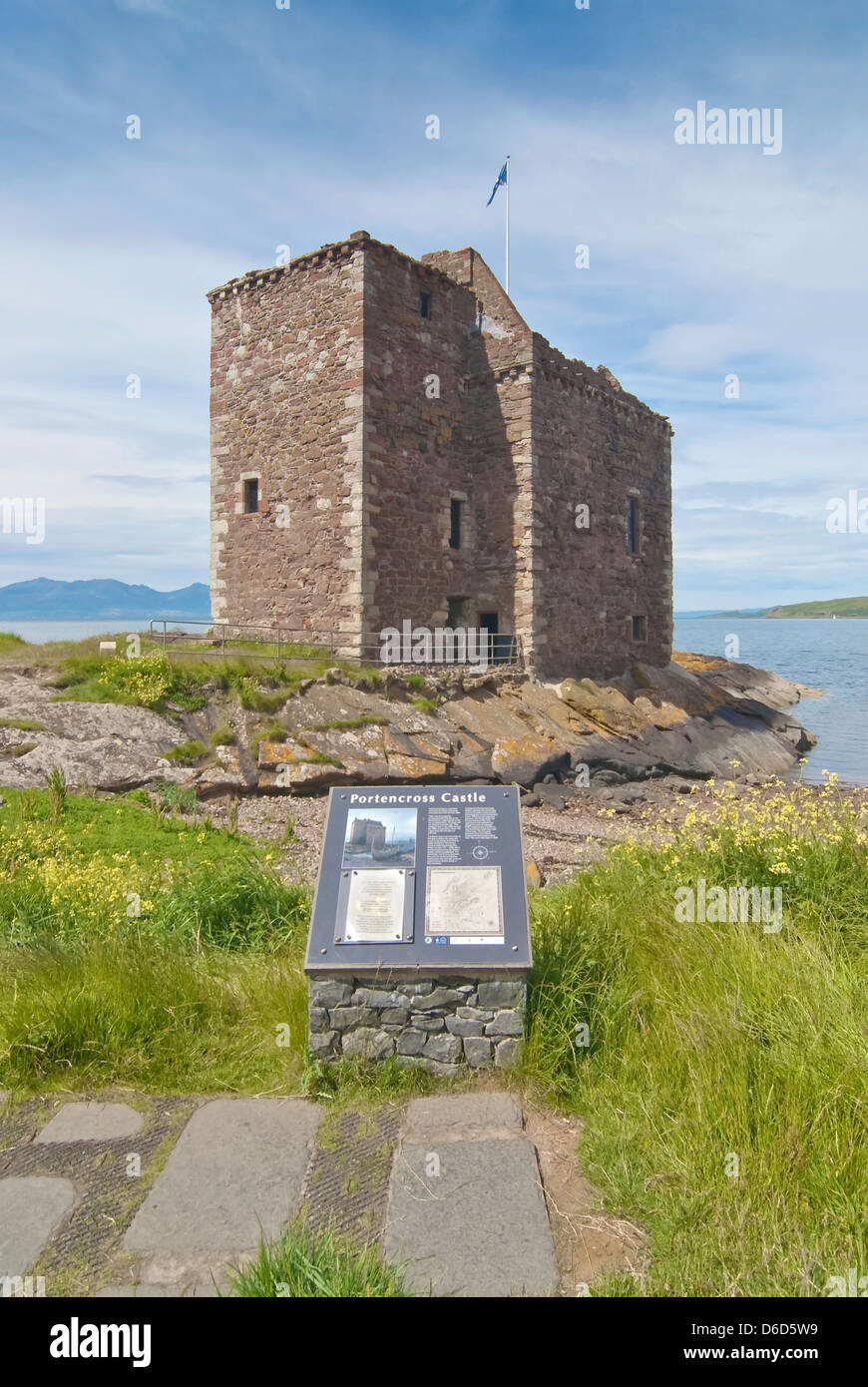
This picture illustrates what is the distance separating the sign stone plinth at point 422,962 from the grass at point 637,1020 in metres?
0.21

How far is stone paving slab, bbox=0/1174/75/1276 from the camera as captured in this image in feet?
13.1

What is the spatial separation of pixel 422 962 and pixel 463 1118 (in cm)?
91

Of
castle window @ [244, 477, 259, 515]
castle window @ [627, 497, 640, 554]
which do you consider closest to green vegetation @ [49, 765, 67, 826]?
castle window @ [244, 477, 259, 515]

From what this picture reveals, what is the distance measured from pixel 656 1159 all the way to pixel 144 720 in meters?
13.4

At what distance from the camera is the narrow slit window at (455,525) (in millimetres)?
22516

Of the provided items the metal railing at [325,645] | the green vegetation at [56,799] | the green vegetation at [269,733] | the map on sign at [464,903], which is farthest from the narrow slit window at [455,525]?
the map on sign at [464,903]

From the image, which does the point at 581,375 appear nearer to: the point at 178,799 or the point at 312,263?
the point at 312,263

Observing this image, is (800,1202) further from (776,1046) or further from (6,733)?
(6,733)

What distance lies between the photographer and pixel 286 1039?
583 cm

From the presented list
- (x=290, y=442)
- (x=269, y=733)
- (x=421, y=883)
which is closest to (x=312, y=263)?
(x=290, y=442)

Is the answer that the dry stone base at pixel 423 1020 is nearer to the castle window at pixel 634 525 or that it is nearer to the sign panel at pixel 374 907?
the sign panel at pixel 374 907

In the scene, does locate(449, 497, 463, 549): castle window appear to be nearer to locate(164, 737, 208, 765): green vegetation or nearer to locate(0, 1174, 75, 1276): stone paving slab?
locate(164, 737, 208, 765): green vegetation

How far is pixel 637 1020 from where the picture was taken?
568 cm

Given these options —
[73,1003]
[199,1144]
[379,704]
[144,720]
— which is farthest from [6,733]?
[199,1144]
